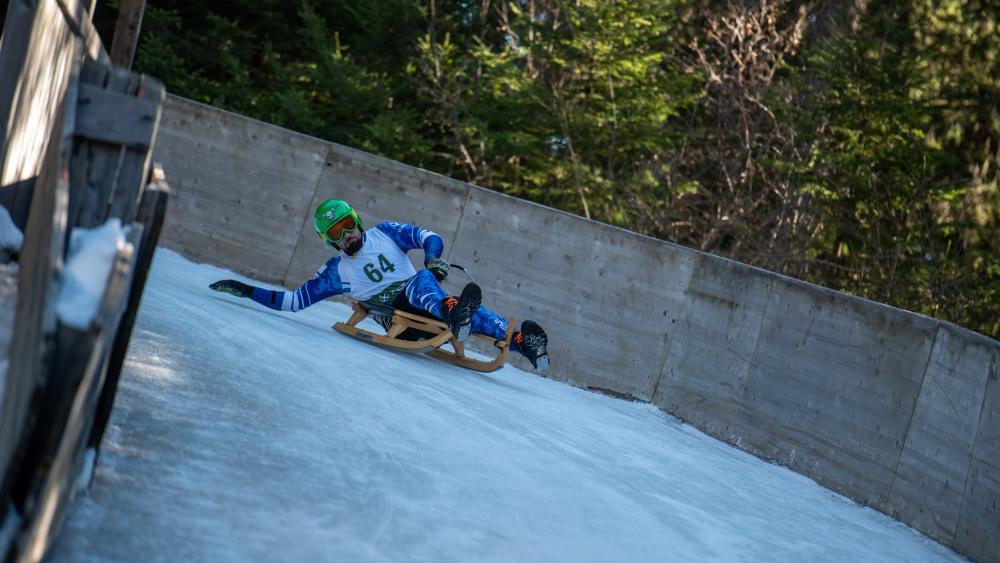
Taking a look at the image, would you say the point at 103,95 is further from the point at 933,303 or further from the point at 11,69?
the point at 933,303

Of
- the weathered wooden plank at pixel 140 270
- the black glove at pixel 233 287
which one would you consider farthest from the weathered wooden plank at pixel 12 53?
the black glove at pixel 233 287

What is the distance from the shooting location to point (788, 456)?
7688 millimetres

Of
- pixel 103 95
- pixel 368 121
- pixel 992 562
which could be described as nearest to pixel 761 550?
pixel 992 562

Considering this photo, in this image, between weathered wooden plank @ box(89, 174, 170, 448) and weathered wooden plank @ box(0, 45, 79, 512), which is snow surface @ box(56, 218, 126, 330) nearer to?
weathered wooden plank @ box(0, 45, 79, 512)

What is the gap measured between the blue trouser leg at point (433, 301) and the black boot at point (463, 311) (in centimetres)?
40

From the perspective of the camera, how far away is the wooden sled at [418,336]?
8.18m

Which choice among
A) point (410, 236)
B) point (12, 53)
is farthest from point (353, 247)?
point (12, 53)

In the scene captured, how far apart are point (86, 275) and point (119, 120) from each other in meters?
0.85

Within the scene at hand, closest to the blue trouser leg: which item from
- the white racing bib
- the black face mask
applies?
the white racing bib

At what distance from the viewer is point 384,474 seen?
13.6 ft

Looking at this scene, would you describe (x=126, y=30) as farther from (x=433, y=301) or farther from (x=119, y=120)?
(x=119, y=120)

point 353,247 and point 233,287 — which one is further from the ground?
point 353,247

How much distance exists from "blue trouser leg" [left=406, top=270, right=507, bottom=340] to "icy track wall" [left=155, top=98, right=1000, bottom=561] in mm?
1529

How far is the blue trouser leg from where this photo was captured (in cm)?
822
